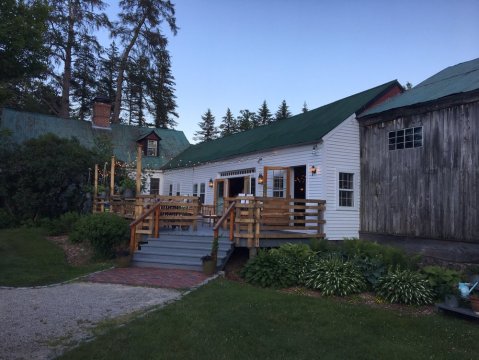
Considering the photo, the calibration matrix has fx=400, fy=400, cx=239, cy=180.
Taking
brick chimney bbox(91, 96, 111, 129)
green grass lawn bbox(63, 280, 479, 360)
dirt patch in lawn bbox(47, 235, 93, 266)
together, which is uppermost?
brick chimney bbox(91, 96, 111, 129)

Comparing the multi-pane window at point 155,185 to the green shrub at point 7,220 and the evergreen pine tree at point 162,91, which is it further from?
the evergreen pine tree at point 162,91

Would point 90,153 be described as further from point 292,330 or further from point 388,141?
point 292,330

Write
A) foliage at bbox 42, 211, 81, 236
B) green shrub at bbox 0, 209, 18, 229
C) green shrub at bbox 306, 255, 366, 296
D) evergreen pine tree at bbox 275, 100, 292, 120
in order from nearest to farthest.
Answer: green shrub at bbox 306, 255, 366, 296, foliage at bbox 42, 211, 81, 236, green shrub at bbox 0, 209, 18, 229, evergreen pine tree at bbox 275, 100, 292, 120

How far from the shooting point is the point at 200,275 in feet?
29.7

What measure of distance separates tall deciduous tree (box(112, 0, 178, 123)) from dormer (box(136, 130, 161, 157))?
31.3ft

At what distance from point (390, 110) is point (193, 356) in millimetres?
10216

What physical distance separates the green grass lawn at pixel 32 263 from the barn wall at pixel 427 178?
27.4ft

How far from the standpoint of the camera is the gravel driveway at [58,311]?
4738mm

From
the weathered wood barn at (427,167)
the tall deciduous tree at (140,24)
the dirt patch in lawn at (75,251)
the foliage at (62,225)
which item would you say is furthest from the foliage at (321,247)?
the tall deciduous tree at (140,24)

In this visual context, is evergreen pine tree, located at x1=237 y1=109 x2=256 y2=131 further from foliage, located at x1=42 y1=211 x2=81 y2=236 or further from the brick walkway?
Result: the brick walkway

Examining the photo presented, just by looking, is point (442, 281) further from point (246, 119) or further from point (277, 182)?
point (246, 119)

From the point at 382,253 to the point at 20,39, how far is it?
317 inches

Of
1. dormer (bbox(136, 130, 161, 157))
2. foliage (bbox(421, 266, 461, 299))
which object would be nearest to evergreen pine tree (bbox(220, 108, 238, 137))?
dormer (bbox(136, 130, 161, 157))

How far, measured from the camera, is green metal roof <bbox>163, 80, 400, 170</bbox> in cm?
1347
